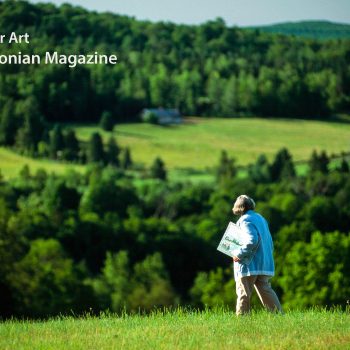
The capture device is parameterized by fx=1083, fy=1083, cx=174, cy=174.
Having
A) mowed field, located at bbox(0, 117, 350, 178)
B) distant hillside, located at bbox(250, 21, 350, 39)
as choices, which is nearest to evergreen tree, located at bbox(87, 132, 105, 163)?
mowed field, located at bbox(0, 117, 350, 178)

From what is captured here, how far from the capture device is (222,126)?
17512cm

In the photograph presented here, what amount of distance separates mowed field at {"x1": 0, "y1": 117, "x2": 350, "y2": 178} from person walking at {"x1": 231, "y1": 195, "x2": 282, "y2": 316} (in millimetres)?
144309

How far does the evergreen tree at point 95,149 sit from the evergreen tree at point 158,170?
13.7m

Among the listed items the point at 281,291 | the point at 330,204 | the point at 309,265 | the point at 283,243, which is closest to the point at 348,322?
the point at 309,265

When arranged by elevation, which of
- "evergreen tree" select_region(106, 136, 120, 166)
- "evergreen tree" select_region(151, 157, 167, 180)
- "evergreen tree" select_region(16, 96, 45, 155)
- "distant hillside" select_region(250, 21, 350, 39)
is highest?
"distant hillside" select_region(250, 21, 350, 39)

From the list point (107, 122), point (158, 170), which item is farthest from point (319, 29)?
point (158, 170)

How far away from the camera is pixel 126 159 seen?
165 metres

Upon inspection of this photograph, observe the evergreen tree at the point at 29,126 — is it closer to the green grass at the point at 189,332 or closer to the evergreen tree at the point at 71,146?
the evergreen tree at the point at 71,146

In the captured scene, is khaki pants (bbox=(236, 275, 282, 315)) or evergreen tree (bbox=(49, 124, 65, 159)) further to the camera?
evergreen tree (bbox=(49, 124, 65, 159))

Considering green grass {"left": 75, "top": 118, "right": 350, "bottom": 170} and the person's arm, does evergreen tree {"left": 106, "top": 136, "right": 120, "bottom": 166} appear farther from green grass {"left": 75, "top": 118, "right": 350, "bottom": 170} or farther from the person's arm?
the person's arm

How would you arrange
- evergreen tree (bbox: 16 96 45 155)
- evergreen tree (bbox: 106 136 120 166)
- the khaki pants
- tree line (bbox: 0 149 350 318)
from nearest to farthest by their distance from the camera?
the khaki pants → tree line (bbox: 0 149 350 318) → evergreen tree (bbox: 106 136 120 166) → evergreen tree (bbox: 16 96 45 155)

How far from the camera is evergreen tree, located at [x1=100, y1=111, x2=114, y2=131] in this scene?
16988 cm

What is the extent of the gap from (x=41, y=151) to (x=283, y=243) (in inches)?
3702

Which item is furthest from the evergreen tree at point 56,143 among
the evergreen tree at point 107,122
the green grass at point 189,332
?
the green grass at point 189,332
